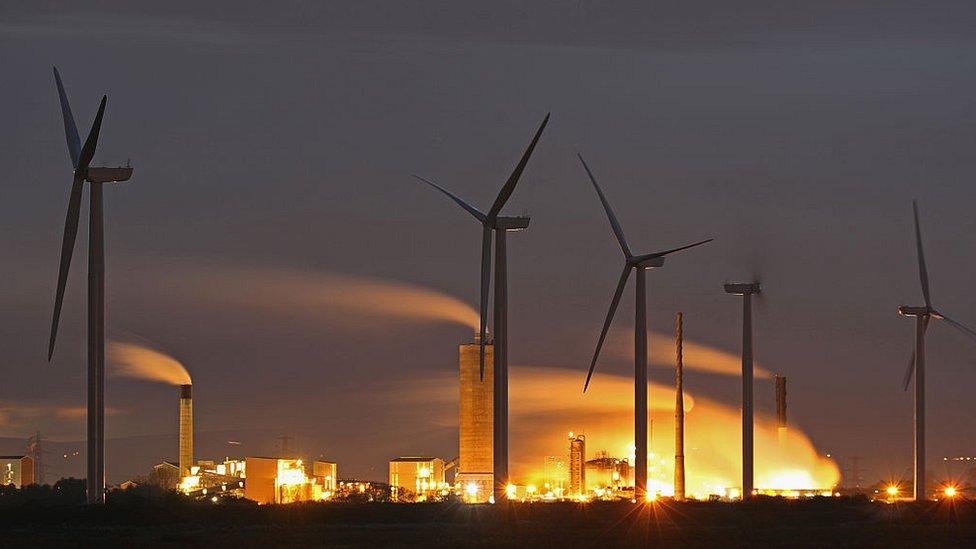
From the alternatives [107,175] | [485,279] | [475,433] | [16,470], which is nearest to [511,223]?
[485,279]

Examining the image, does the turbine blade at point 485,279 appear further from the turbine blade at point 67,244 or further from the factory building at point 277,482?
the factory building at point 277,482

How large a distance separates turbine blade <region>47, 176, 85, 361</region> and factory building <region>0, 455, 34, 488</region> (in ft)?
325

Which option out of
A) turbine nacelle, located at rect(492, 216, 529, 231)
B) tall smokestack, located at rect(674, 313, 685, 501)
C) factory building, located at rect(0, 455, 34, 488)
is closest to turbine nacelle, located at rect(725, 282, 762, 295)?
tall smokestack, located at rect(674, 313, 685, 501)

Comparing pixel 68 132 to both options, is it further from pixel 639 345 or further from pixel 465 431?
pixel 465 431

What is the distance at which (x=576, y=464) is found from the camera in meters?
175

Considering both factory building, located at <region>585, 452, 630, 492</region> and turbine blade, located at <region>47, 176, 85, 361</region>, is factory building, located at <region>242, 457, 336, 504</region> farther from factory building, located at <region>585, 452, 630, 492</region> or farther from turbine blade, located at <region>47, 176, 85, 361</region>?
turbine blade, located at <region>47, 176, 85, 361</region>

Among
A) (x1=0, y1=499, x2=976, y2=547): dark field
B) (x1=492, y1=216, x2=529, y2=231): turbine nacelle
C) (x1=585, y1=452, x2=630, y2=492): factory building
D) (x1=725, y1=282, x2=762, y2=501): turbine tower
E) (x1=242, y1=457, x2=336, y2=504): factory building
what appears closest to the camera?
(x1=0, y1=499, x2=976, y2=547): dark field

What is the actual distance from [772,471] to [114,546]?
120239 millimetres

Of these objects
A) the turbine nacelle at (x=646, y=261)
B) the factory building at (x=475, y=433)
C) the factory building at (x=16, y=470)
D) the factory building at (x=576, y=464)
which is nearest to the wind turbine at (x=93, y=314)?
the turbine nacelle at (x=646, y=261)

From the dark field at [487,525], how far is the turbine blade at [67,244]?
31.6 feet

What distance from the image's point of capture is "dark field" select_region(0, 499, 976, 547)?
75000 millimetres

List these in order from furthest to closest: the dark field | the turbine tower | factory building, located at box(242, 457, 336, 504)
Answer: factory building, located at box(242, 457, 336, 504) < the turbine tower < the dark field

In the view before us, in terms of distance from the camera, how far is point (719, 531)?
278 ft

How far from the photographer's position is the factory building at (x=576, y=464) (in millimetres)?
173500
